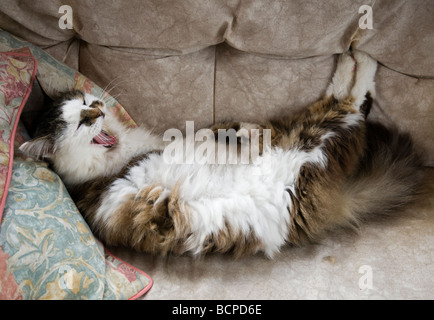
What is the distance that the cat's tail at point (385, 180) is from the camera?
1328 millimetres

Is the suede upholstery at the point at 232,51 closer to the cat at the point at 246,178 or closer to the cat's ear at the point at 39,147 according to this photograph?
the cat at the point at 246,178

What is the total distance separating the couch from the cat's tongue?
0.17 m

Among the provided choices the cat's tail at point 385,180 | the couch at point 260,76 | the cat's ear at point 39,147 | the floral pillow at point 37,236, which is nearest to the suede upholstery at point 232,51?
the couch at point 260,76

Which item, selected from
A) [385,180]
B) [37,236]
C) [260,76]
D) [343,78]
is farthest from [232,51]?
[37,236]

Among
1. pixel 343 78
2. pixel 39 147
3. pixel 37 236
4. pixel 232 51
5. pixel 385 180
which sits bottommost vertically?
pixel 37 236

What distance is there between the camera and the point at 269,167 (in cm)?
134

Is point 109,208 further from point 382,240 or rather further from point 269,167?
point 382,240

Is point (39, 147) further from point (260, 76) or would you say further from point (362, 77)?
point (362, 77)

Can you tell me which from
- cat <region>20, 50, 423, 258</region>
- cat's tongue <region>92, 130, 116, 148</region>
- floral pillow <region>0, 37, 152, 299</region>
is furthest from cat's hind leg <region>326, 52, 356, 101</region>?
floral pillow <region>0, 37, 152, 299</region>

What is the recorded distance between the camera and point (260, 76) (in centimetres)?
150

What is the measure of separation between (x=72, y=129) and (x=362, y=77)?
1.19 m

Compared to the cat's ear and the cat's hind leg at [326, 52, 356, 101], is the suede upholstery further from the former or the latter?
the cat's ear

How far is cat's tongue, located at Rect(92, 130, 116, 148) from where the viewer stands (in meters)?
1.44
